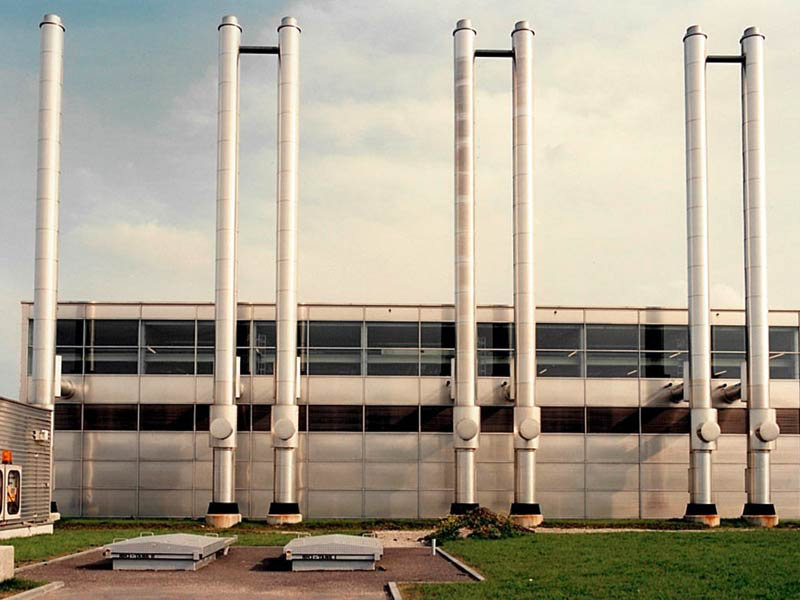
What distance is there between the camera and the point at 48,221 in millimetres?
52344

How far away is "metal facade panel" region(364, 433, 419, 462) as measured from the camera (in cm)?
5575

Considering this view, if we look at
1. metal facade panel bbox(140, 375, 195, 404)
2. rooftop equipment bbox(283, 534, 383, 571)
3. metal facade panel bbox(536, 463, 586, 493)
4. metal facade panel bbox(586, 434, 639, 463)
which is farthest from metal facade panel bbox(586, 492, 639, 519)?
rooftop equipment bbox(283, 534, 383, 571)

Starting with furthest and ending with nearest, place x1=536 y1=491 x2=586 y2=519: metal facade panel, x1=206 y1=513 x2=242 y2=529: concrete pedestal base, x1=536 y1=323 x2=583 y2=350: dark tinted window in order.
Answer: x1=536 y1=323 x2=583 y2=350: dark tinted window, x1=536 y1=491 x2=586 y2=519: metal facade panel, x1=206 y1=513 x2=242 y2=529: concrete pedestal base

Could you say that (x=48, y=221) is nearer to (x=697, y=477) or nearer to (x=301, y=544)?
(x=301, y=544)

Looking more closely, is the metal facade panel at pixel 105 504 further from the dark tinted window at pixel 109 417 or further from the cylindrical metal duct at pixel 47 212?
the cylindrical metal duct at pixel 47 212

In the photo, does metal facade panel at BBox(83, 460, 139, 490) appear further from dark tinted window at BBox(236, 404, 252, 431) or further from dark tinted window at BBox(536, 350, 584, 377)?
dark tinted window at BBox(536, 350, 584, 377)

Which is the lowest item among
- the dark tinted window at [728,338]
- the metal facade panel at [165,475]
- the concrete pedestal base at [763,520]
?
the concrete pedestal base at [763,520]

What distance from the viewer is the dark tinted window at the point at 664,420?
185ft

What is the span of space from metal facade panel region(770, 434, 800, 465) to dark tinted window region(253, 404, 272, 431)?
24.0 m

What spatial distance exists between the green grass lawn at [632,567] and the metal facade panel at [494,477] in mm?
14813

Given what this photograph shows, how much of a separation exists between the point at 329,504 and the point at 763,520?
64.8 feet

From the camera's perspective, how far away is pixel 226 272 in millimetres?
53094

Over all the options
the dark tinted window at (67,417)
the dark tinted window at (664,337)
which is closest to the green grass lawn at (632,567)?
the dark tinted window at (664,337)

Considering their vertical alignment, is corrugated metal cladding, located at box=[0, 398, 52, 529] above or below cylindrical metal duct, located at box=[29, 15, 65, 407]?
below
